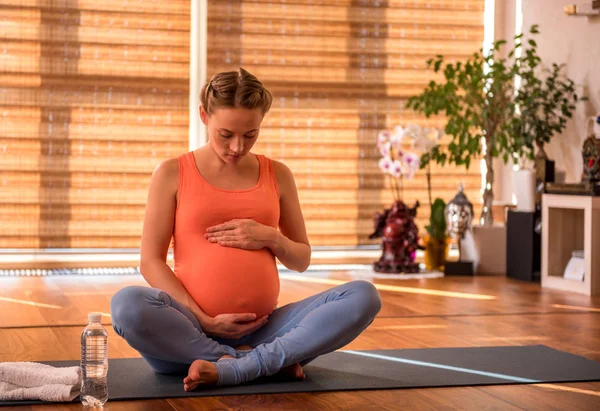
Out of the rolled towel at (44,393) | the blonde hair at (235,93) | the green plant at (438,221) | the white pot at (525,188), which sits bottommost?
the rolled towel at (44,393)

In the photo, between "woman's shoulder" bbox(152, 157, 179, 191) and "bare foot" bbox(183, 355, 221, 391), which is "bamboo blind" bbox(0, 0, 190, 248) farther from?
"bare foot" bbox(183, 355, 221, 391)

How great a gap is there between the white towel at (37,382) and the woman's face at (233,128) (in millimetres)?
663

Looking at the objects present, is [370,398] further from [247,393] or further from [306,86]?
[306,86]

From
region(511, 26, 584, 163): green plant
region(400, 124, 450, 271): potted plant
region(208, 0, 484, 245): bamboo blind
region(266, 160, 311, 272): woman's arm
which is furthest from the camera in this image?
region(208, 0, 484, 245): bamboo blind

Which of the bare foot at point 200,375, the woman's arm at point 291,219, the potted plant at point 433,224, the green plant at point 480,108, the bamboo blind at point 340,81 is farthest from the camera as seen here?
the bamboo blind at point 340,81

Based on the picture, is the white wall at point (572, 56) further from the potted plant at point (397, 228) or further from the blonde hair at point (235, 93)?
the blonde hair at point (235, 93)

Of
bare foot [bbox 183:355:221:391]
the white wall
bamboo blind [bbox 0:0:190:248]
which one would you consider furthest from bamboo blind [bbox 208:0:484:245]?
bare foot [bbox 183:355:221:391]

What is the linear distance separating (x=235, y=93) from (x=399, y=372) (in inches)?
35.5

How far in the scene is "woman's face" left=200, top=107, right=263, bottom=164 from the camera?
2.37 meters

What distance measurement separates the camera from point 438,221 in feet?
18.6

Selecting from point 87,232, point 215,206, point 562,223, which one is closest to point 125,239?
point 87,232

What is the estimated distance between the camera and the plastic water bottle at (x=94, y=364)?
7.25 ft

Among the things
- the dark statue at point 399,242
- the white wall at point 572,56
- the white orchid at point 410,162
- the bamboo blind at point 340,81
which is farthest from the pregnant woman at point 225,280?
the bamboo blind at point 340,81

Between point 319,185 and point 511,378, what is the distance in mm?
3718
